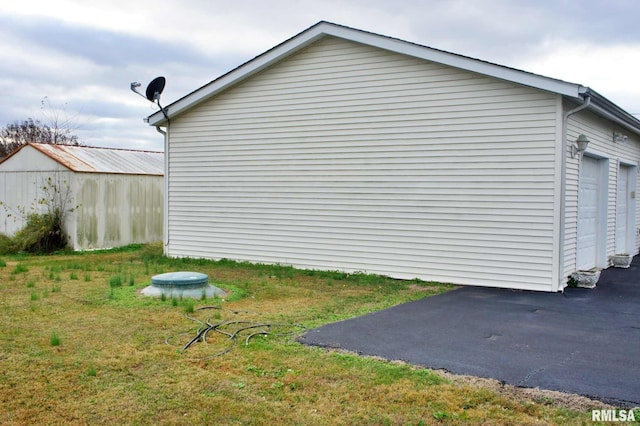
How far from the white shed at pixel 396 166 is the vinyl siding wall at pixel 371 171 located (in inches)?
0.9

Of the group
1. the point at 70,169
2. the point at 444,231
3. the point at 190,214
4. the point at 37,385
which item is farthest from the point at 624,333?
the point at 70,169

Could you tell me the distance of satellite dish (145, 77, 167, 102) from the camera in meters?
12.3

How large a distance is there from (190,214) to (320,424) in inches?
394

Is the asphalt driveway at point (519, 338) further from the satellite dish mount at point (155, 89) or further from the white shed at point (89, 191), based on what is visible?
the white shed at point (89, 191)

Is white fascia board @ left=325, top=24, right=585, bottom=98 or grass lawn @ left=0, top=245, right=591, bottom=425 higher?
white fascia board @ left=325, top=24, right=585, bottom=98

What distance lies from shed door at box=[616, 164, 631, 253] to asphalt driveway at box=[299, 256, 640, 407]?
4749 millimetres

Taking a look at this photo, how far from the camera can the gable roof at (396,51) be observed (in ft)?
28.8

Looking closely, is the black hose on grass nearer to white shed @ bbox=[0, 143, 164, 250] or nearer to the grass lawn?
the grass lawn

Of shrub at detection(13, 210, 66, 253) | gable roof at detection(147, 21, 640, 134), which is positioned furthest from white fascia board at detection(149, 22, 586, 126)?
shrub at detection(13, 210, 66, 253)

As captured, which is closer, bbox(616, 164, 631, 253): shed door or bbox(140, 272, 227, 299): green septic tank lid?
bbox(140, 272, 227, 299): green septic tank lid

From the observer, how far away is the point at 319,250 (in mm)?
11438

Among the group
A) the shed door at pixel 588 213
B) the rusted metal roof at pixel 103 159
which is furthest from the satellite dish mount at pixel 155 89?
the shed door at pixel 588 213

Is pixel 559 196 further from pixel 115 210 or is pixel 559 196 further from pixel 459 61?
pixel 115 210

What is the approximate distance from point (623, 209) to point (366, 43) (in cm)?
774
